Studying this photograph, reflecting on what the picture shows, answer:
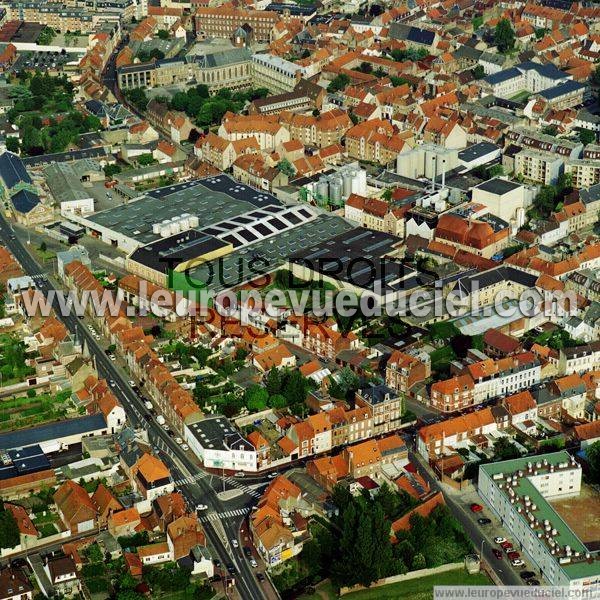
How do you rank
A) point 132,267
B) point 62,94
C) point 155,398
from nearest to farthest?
point 155,398 → point 132,267 → point 62,94

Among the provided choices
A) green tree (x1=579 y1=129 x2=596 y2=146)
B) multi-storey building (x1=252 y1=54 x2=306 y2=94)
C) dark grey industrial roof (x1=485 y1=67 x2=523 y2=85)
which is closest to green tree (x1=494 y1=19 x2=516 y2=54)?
dark grey industrial roof (x1=485 y1=67 x2=523 y2=85)

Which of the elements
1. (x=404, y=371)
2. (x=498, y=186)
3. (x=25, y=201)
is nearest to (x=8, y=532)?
(x=404, y=371)

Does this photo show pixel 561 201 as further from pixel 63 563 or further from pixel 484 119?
pixel 63 563

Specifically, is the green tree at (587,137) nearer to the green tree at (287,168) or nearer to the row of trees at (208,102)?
the green tree at (287,168)

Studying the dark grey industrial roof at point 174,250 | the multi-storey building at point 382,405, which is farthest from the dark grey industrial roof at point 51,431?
the dark grey industrial roof at point 174,250

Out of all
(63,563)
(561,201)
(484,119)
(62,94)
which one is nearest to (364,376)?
(63,563)

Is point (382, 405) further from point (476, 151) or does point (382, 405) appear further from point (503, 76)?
point (503, 76)

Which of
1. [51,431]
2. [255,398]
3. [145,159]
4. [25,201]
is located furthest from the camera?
[145,159]
